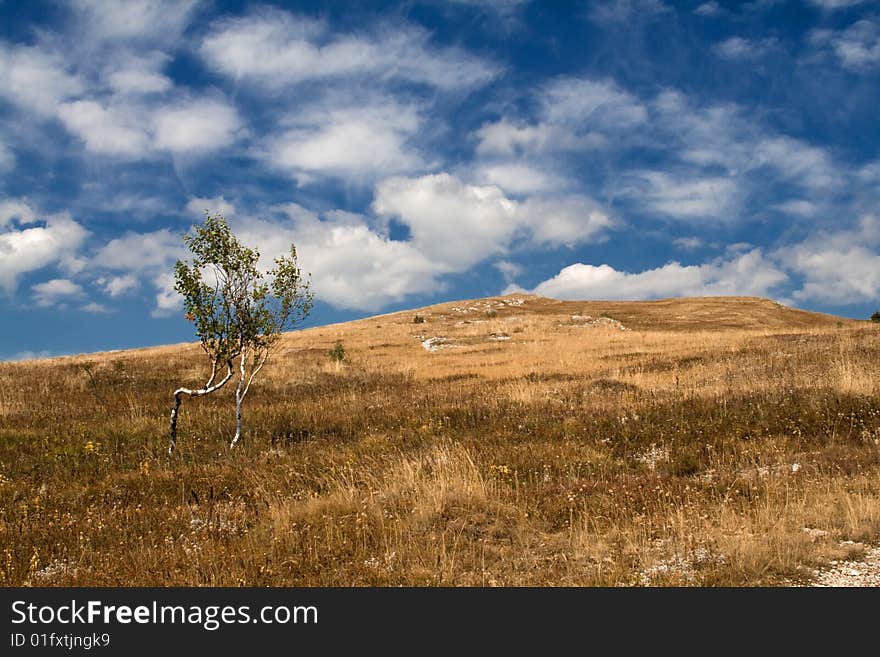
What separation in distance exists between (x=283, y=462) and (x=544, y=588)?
27.6ft

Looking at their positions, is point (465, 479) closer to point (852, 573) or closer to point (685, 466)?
point (685, 466)

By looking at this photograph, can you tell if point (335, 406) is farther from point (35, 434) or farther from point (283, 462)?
point (35, 434)

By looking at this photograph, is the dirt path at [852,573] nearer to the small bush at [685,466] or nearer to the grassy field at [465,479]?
the grassy field at [465,479]

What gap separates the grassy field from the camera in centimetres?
671

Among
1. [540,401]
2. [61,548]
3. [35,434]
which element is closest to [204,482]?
[61,548]

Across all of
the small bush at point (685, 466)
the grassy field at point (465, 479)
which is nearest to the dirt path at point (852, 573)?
the grassy field at point (465, 479)

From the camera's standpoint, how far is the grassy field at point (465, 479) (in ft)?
22.0

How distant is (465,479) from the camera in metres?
9.38

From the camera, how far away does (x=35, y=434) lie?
611 inches

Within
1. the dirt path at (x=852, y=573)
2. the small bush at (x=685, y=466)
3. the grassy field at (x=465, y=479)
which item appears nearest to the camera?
the dirt path at (x=852, y=573)

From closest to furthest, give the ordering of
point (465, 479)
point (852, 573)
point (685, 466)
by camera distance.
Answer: point (852, 573), point (465, 479), point (685, 466)

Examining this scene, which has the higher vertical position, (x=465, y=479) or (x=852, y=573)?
(x=465, y=479)

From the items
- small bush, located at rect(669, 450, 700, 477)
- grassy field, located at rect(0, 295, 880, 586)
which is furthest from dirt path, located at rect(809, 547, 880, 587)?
small bush, located at rect(669, 450, 700, 477)

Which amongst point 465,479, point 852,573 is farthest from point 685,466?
point 852,573
